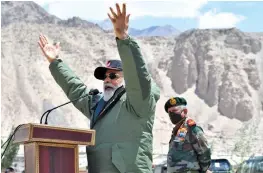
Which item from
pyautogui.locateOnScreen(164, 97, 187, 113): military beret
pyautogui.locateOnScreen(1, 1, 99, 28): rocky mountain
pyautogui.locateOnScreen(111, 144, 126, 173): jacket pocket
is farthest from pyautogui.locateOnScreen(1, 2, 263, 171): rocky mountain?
pyautogui.locateOnScreen(111, 144, 126, 173): jacket pocket

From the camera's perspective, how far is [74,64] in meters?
84.3

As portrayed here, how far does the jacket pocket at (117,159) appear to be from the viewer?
3.82 m

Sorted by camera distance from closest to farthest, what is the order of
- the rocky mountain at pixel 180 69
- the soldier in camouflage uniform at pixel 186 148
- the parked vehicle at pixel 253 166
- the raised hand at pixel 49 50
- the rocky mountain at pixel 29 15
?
1. the raised hand at pixel 49 50
2. the soldier in camouflage uniform at pixel 186 148
3. the parked vehicle at pixel 253 166
4. the rocky mountain at pixel 180 69
5. the rocky mountain at pixel 29 15

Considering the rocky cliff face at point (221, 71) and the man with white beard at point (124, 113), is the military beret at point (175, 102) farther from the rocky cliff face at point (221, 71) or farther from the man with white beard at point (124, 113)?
the rocky cliff face at point (221, 71)

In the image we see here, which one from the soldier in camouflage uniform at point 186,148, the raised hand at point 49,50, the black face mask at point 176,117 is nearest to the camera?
the raised hand at point 49,50

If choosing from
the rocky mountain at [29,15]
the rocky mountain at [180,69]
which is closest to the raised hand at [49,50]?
the rocky mountain at [180,69]

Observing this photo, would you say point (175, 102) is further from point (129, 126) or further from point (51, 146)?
point (51, 146)

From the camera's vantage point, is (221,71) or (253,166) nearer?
(253,166)

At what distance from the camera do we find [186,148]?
572cm

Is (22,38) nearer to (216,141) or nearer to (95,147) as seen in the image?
(216,141)

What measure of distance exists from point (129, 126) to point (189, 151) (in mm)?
1875

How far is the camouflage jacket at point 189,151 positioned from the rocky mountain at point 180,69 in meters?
68.4

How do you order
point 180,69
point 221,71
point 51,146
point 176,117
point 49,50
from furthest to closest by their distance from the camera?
point 180,69 → point 221,71 → point 176,117 → point 49,50 → point 51,146

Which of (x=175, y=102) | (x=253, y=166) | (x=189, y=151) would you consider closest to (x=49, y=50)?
(x=175, y=102)
